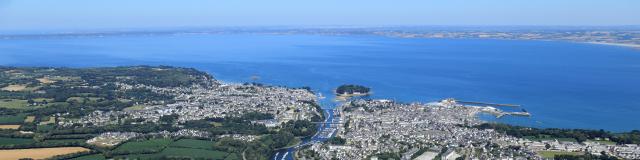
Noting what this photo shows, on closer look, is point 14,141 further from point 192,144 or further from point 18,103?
point 18,103

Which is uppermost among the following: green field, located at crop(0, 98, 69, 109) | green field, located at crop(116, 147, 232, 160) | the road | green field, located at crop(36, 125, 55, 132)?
green field, located at crop(36, 125, 55, 132)

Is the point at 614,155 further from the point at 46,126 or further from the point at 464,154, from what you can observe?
the point at 46,126

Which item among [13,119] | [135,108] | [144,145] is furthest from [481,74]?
[13,119]

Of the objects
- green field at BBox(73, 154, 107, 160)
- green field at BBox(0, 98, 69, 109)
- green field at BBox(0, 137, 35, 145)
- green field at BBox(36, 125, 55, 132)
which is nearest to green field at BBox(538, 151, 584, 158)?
green field at BBox(73, 154, 107, 160)

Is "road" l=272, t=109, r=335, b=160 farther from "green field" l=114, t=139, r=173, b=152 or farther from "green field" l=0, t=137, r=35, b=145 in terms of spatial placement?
"green field" l=0, t=137, r=35, b=145

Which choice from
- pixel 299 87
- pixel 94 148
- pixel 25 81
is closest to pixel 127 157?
pixel 94 148

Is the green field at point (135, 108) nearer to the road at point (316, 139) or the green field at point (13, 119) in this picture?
the green field at point (13, 119)
